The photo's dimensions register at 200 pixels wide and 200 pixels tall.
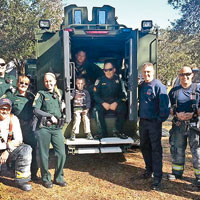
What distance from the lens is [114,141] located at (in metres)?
4.32

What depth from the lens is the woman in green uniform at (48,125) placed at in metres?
3.63

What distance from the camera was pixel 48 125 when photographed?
11.9ft

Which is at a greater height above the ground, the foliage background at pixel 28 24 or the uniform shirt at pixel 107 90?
the foliage background at pixel 28 24

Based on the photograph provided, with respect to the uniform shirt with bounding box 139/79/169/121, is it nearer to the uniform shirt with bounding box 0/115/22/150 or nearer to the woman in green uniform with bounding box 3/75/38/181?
the woman in green uniform with bounding box 3/75/38/181

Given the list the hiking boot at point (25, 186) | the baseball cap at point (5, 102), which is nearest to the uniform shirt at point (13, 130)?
the baseball cap at point (5, 102)

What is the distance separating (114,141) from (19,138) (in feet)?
5.16

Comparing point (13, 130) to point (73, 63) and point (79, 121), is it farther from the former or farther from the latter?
point (73, 63)

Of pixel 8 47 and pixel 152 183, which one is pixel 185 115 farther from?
pixel 8 47

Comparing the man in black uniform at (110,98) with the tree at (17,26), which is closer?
the man in black uniform at (110,98)

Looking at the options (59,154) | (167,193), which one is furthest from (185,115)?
(59,154)

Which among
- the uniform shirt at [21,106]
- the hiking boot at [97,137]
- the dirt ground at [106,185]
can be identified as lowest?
the dirt ground at [106,185]

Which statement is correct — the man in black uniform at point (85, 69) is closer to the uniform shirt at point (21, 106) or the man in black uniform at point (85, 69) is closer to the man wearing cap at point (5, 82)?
the man wearing cap at point (5, 82)

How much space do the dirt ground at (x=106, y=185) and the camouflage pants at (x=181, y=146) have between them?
0.82ft

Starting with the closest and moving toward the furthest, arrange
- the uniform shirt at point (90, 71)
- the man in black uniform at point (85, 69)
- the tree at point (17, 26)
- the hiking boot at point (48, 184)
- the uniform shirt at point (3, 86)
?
the hiking boot at point (48, 184) → the uniform shirt at point (3, 86) → the man in black uniform at point (85, 69) → the uniform shirt at point (90, 71) → the tree at point (17, 26)
